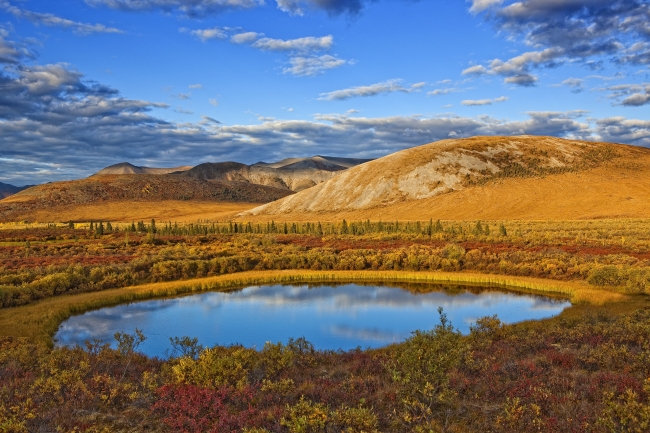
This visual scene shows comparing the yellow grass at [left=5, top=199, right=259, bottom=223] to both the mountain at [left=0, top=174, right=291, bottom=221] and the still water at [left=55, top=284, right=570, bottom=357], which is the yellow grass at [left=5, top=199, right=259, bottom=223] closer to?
the mountain at [left=0, top=174, right=291, bottom=221]

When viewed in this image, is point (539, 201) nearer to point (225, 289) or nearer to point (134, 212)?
point (225, 289)

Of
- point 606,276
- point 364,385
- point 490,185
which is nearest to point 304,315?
point 364,385

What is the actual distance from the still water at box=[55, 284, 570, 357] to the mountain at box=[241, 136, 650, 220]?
7787 cm

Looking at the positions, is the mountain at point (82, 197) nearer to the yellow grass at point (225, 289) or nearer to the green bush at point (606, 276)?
the yellow grass at point (225, 289)

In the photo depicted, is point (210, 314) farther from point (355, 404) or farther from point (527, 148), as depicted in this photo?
point (527, 148)

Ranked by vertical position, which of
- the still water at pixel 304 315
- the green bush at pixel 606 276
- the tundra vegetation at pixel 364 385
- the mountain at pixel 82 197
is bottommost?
the still water at pixel 304 315

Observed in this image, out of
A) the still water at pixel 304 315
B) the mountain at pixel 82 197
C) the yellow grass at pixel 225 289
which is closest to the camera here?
the still water at pixel 304 315

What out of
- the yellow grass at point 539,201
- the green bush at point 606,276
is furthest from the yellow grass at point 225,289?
the yellow grass at point 539,201

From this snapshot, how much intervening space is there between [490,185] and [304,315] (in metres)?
107

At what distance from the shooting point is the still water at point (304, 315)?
21953 mm

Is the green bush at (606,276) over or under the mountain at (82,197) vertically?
under

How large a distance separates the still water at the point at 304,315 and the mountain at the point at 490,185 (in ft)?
255

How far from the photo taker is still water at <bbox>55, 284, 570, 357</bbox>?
22.0 m

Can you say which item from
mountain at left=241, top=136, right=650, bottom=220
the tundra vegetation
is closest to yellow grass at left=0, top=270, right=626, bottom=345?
the tundra vegetation
